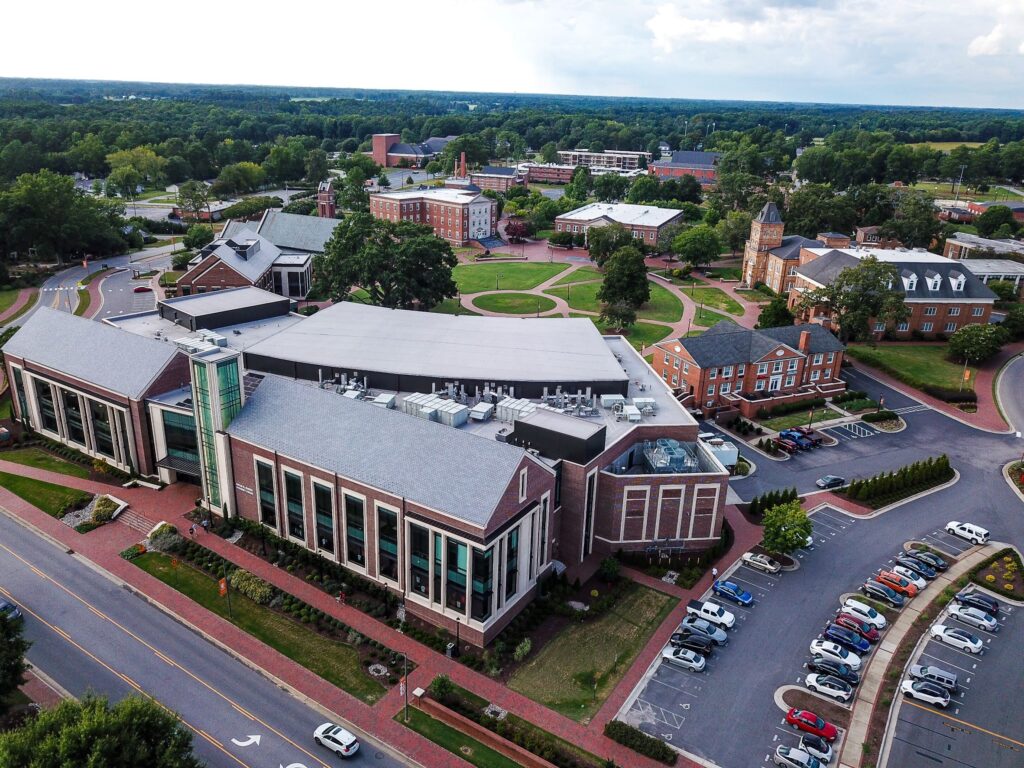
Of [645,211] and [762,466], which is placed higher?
[645,211]

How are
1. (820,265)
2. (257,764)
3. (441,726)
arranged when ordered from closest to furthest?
(257,764) → (441,726) → (820,265)

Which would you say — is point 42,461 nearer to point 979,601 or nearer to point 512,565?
point 512,565

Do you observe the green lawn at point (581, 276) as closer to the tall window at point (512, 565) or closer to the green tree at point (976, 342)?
the green tree at point (976, 342)

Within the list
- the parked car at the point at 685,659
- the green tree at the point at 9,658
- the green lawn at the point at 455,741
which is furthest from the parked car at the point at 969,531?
the green tree at the point at 9,658

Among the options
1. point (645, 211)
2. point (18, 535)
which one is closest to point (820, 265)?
point (645, 211)

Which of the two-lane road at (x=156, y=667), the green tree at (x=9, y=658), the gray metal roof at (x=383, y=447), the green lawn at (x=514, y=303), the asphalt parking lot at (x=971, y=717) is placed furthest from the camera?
the green lawn at (x=514, y=303)

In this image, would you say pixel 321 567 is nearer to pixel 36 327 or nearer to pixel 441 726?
pixel 441 726

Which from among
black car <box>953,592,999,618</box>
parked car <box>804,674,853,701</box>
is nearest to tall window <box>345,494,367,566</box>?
parked car <box>804,674,853,701</box>

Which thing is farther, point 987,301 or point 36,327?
point 987,301
